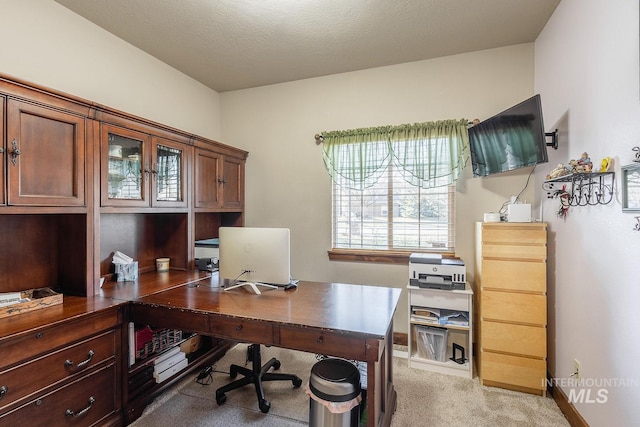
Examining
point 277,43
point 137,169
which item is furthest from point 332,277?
point 277,43

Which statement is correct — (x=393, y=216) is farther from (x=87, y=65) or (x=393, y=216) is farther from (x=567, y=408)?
(x=87, y=65)

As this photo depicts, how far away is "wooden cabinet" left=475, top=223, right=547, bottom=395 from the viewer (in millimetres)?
2229

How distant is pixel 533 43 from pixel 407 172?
154 centimetres

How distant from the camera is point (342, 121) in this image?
3.24 meters

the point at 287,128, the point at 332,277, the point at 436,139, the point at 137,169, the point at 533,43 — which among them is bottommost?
the point at 332,277

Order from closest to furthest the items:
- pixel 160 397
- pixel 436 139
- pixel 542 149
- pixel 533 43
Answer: pixel 542 149, pixel 160 397, pixel 533 43, pixel 436 139

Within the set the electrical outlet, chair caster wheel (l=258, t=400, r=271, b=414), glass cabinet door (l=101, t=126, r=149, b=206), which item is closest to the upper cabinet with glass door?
glass cabinet door (l=101, t=126, r=149, b=206)

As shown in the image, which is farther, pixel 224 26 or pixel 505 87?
pixel 505 87

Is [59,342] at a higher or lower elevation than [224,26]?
lower

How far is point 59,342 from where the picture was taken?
157 centimetres

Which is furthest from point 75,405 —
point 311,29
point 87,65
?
point 311,29

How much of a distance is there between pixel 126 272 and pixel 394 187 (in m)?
2.57

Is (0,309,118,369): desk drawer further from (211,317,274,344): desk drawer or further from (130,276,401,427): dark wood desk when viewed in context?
(211,317,274,344): desk drawer

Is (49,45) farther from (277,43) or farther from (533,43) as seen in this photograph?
(533,43)
